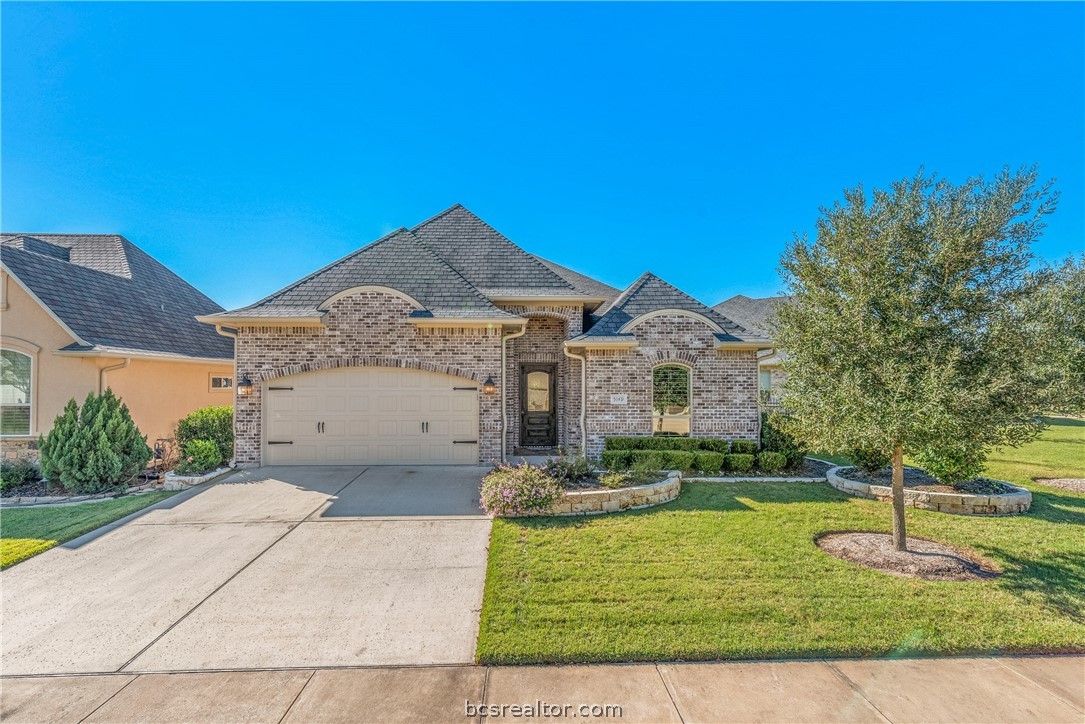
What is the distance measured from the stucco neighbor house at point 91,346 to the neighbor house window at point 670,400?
39.0ft

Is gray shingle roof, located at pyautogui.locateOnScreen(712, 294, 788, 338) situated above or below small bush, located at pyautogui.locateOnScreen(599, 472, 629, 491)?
above

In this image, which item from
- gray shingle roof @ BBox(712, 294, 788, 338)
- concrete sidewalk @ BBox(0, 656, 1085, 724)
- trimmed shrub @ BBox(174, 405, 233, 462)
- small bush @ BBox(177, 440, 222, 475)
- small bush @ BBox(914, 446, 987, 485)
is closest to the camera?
concrete sidewalk @ BBox(0, 656, 1085, 724)

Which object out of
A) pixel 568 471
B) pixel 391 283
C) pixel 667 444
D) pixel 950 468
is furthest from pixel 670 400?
pixel 391 283

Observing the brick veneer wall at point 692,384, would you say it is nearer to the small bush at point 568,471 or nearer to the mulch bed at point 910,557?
the small bush at point 568,471

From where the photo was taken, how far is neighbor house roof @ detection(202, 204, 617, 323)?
33.0 feet

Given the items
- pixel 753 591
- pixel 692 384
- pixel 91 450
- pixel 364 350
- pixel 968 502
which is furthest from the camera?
pixel 692 384

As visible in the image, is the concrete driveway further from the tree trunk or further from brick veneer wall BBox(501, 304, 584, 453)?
the tree trunk

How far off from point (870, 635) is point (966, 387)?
2.98 metres

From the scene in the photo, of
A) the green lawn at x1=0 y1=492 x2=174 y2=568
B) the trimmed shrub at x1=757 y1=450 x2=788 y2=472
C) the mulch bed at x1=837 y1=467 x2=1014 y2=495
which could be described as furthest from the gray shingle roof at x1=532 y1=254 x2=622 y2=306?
the green lawn at x1=0 y1=492 x2=174 y2=568

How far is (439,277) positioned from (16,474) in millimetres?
9008

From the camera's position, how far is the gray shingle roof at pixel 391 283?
33.1 ft

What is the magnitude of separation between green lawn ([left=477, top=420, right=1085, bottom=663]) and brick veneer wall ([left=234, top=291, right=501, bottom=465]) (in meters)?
4.35

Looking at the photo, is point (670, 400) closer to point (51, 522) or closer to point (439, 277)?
point (439, 277)

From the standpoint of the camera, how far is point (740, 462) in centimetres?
943
